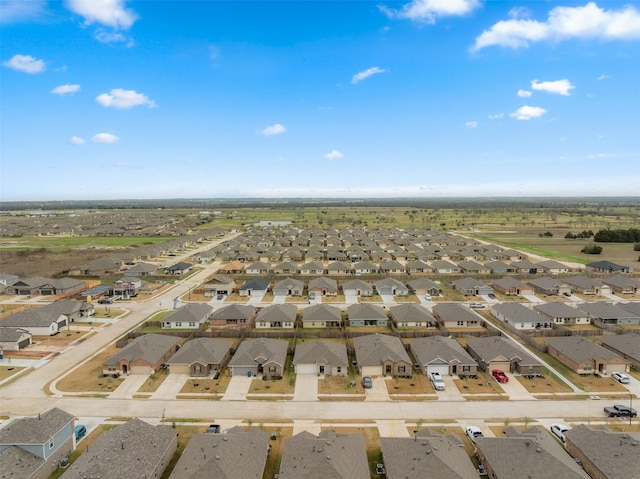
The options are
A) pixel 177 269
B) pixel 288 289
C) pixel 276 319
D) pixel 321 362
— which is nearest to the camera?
pixel 321 362

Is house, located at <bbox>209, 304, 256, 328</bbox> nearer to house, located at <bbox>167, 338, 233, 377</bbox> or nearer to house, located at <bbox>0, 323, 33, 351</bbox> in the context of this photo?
house, located at <bbox>167, 338, 233, 377</bbox>

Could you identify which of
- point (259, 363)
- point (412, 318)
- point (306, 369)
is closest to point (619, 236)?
point (412, 318)

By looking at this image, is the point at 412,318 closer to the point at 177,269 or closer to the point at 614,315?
the point at 614,315

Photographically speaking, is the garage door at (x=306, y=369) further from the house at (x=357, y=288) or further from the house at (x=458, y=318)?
the house at (x=357, y=288)

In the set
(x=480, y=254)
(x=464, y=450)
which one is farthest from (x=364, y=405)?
(x=480, y=254)

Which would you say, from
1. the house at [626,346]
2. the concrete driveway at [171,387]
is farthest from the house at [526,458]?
the concrete driveway at [171,387]

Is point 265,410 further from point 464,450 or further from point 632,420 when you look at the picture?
point 632,420

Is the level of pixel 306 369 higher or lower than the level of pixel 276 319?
lower
